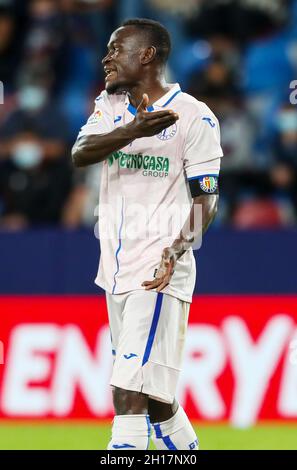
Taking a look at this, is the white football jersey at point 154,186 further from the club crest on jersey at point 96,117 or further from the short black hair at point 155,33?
the short black hair at point 155,33

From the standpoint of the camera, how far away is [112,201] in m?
5.61

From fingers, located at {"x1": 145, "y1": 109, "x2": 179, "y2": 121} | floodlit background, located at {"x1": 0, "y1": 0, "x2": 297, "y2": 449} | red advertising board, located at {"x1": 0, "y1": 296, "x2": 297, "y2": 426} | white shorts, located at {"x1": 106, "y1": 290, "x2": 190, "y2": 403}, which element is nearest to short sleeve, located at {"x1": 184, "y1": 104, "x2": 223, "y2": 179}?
fingers, located at {"x1": 145, "y1": 109, "x2": 179, "y2": 121}

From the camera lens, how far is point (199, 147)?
17.9 feet

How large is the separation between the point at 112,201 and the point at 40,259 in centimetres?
389

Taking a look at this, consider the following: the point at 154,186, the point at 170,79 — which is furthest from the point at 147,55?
the point at 170,79

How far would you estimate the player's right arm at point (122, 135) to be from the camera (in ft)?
16.8

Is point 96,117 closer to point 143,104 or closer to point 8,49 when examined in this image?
point 143,104

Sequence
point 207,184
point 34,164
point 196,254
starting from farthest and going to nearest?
point 34,164 < point 196,254 < point 207,184

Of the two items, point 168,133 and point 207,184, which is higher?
point 168,133

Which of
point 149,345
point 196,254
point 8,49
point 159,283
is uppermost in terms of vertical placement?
point 8,49

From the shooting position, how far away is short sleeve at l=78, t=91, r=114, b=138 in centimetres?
548

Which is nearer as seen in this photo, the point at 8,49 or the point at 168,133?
the point at 168,133

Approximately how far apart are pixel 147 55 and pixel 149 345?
1431 millimetres

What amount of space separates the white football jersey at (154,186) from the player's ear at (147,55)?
0.21 metres
